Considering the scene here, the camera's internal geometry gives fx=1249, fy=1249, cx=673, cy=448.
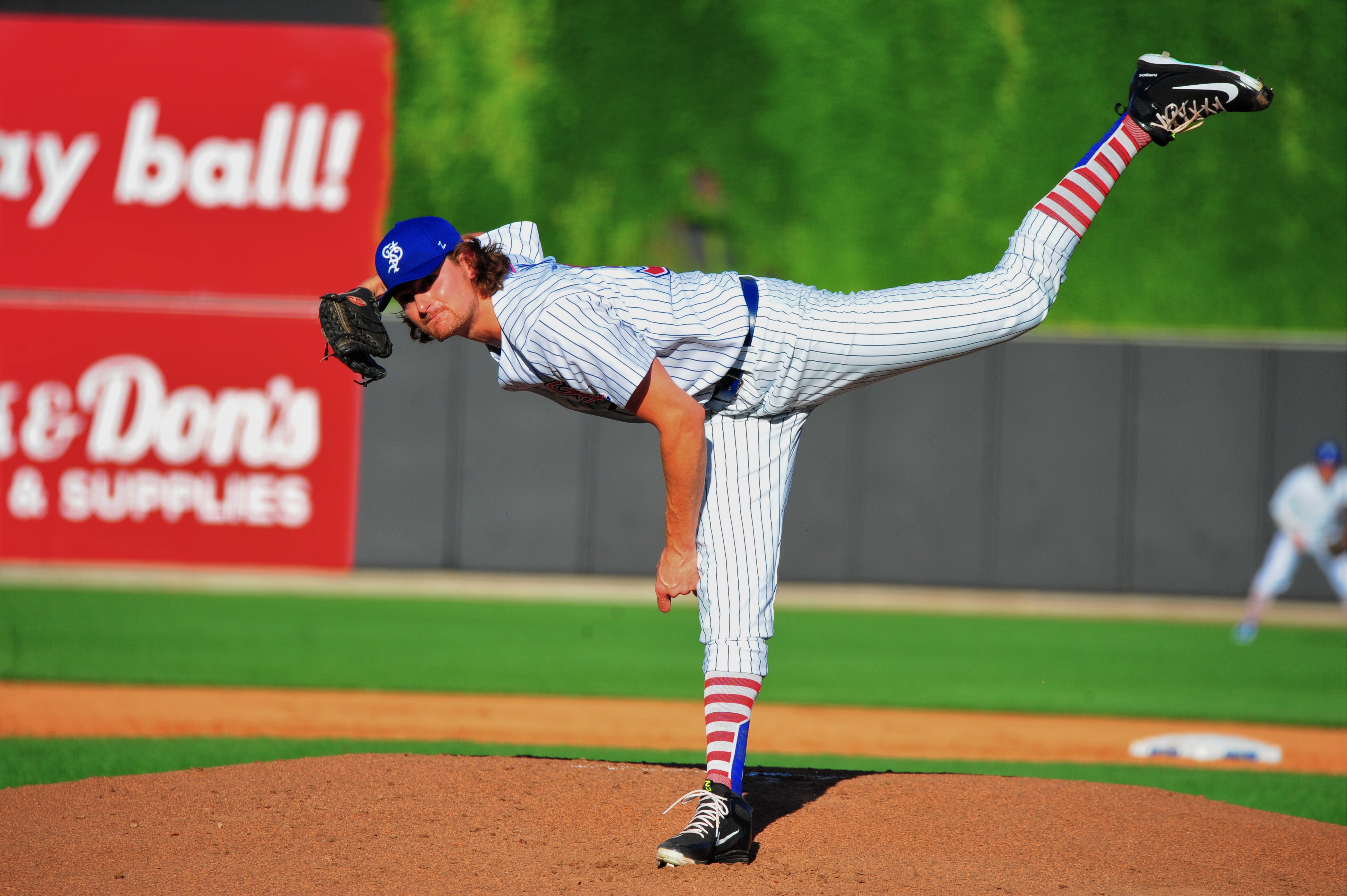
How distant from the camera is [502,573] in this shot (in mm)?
12883

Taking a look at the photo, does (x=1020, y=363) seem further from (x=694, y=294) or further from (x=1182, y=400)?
(x=694, y=294)

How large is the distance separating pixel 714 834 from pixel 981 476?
1022cm

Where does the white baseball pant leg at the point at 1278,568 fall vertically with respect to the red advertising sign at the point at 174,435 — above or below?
below

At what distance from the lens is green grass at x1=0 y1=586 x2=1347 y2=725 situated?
789cm

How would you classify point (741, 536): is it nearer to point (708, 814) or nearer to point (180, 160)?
point (708, 814)

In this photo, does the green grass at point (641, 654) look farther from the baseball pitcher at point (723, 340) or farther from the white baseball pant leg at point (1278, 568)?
the baseball pitcher at point (723, 340)

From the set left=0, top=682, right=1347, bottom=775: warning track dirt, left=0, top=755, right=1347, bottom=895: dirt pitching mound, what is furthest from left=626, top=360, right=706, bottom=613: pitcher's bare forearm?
left=0, top=682, right=1347, bottom=775: warning track dirt

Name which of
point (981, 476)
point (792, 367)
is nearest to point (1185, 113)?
point (792, 367)

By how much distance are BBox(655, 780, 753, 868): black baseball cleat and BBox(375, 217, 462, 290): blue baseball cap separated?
1491mm

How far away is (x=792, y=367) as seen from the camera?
3.14 meters

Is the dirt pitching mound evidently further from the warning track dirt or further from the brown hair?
the warning track dirt

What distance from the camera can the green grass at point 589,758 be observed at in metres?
5.11

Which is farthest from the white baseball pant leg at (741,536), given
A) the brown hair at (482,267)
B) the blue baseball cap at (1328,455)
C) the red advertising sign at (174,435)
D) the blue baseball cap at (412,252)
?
the red advertising sign at (174,435)

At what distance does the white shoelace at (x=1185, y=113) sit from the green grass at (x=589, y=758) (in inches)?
107
